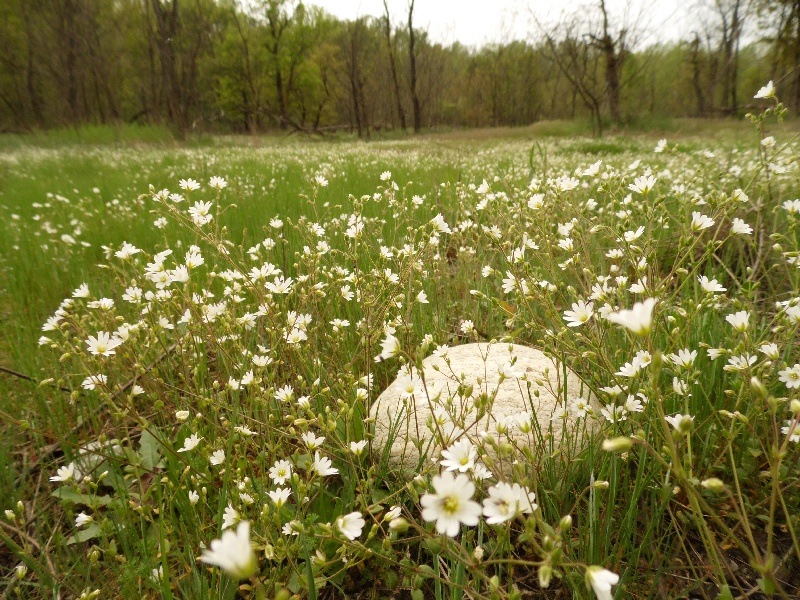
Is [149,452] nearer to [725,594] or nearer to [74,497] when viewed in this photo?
[74,497]

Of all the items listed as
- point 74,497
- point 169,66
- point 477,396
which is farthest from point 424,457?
point 169,66

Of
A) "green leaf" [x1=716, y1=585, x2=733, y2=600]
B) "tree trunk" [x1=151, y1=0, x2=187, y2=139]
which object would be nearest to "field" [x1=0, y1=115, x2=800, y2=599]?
"green leaf" [x1=716, y1=585, x2=733, y2=600]

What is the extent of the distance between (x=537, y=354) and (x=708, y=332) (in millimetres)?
673

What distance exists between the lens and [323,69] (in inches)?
1682

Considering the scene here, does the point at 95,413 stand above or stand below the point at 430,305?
below

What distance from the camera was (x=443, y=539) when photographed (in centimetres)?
94

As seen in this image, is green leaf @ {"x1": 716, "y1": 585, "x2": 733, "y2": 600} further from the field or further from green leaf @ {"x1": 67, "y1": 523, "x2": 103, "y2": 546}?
green leaf @ {"x1": 67, "y1": 523, "x2": 103, "y2": 546}

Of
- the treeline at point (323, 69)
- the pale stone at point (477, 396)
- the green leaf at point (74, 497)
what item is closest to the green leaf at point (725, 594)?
the pale stone at point (477, 396)

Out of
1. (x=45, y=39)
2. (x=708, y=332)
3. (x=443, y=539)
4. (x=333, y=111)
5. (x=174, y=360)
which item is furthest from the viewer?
(x=333, y=111)

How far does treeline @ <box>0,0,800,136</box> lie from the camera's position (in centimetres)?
2250

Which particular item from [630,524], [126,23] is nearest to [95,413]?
[630,524]

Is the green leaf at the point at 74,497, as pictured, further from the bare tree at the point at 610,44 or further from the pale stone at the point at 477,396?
the bare tree at the point at 610,44

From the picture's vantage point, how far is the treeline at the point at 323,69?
22.5 meters

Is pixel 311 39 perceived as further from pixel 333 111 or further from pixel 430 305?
pixel 430 305
